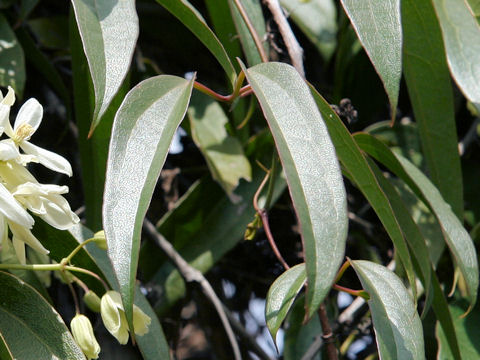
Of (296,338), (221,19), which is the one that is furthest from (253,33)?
(296,338)

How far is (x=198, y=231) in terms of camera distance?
0.99 metres

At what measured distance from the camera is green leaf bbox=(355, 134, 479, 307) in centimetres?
65

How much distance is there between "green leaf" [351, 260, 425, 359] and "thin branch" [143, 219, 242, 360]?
24 centimetres

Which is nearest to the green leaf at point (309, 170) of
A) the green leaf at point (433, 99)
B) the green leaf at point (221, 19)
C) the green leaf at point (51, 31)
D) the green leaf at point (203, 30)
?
the green leaf at point (203, 30)

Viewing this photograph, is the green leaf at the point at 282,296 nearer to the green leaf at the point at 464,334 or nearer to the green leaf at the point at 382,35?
the green leaf at the point at 382,35

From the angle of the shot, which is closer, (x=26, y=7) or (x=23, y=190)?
(x=23, y=190)

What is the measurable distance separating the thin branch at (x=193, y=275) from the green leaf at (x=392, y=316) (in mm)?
237

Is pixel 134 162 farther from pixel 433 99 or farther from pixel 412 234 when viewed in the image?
pixel 433 99

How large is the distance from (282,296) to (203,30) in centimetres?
26

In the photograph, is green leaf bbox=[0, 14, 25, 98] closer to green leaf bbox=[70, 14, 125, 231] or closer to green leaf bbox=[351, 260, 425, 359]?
green leaf bbox=[70, 14, 125, 231]

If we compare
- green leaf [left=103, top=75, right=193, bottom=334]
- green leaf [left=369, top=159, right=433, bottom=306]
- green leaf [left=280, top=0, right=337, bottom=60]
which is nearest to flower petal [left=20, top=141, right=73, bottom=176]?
green leaf [left=103, top=75, right=193, bottom=334]

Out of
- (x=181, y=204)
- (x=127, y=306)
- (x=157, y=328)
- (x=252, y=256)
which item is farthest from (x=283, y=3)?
(x=127, y=306)

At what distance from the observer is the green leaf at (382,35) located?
58cm

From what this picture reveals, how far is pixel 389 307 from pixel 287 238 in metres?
0.66
